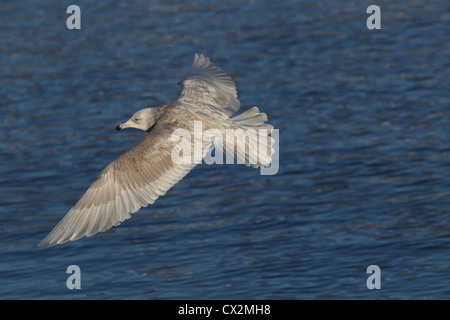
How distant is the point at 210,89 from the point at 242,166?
4.44 metres

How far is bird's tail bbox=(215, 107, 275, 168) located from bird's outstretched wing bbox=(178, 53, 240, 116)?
32.0 inches

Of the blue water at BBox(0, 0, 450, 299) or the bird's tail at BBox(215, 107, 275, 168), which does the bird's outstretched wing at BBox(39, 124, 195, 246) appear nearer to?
the bird's tail at BBox(215, 107, 275, 168)

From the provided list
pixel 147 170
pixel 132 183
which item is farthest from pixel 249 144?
pixel 132 183

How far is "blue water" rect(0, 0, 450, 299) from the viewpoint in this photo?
12477 millimetres

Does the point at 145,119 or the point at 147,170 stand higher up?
the point at 145,119

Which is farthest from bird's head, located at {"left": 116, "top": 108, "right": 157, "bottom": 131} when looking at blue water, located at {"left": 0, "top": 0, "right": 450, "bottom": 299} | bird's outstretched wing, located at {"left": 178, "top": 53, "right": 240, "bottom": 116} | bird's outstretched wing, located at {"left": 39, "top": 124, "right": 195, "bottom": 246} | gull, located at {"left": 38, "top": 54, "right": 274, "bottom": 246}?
blue water, located at {"left": 0, "top": 0, "right": 450, "bottom": 299}

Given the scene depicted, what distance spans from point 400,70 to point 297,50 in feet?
8.44

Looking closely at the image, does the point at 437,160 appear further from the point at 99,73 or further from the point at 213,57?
the point at 99,73

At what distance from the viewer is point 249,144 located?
1009 centimetres

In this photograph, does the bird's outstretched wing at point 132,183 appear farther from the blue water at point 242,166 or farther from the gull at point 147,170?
the blue water at point 242,166

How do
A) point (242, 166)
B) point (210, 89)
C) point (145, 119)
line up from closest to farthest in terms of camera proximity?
point (145, 119), point (210, 89), point (242, 166)

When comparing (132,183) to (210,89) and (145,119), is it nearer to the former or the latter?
(145,119)

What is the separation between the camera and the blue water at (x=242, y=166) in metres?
12.5

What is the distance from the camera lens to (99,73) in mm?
20875
